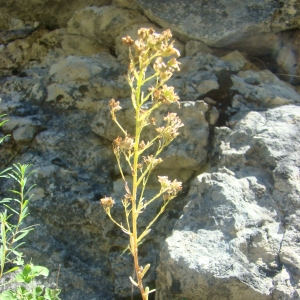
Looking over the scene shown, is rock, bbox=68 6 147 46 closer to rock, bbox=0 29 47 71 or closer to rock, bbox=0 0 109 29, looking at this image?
rock, bbox=0 0 109 29

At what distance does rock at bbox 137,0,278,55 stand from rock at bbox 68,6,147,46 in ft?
0.68

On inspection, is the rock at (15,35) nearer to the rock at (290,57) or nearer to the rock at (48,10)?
the rock at (48,10)

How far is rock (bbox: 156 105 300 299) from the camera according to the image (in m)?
2.09

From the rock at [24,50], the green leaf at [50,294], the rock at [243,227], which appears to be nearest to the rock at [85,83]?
the rock at [24,50]

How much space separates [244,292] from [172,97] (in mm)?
904

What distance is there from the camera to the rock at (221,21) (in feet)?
10.4

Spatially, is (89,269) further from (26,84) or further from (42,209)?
(26,84)

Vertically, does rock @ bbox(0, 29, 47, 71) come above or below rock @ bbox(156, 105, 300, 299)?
below

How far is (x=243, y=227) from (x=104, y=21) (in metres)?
2.01

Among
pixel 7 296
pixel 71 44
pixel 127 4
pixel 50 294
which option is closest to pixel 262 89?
pixel 127 4

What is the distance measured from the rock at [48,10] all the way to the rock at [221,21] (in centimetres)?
74

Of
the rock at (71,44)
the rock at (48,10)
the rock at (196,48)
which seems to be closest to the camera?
the rock at (196,48)

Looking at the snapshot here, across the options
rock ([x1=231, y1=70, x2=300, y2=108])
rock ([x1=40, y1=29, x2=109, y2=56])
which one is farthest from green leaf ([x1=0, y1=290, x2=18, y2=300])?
rock ([x1=40, y1=29, x2=109, y2=56])

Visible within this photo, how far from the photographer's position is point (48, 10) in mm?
3816
